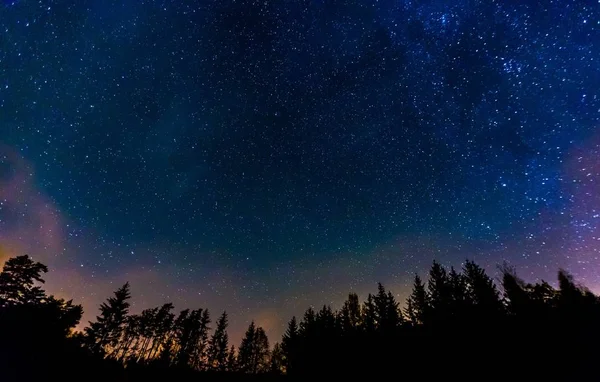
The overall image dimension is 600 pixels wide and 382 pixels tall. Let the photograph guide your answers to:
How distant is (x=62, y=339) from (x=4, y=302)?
8.24m

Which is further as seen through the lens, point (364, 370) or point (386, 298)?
point (386, 298)

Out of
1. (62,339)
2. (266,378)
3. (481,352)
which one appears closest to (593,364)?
(481,352)

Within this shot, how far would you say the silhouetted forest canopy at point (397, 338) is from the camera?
59.5 feet

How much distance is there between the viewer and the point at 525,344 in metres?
18.0

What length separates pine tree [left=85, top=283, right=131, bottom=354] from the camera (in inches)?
1759

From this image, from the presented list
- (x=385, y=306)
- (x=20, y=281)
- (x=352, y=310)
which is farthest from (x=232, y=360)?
(x=20, y=281)

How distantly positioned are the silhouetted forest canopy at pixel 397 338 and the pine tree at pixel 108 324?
159mm

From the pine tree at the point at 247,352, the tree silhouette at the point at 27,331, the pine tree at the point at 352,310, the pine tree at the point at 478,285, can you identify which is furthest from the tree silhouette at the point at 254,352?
the pine tree at the point at 478,285

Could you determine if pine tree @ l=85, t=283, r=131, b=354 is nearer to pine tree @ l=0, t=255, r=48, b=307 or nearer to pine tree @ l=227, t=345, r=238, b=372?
pine tree @ l=0, t=255, r=48, b=307

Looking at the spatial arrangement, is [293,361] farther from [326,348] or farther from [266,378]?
[326,348]

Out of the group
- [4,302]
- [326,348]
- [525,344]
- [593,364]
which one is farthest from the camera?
[4,302]

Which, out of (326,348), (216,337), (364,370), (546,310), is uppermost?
(216,337)

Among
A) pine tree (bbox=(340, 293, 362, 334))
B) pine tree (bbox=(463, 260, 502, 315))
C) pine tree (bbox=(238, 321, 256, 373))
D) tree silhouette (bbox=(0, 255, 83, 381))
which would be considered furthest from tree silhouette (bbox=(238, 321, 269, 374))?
pine tree (bbox=(463, 260, 502, 315))

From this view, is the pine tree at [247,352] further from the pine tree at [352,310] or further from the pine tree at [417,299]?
the pine tree at [417,299]
